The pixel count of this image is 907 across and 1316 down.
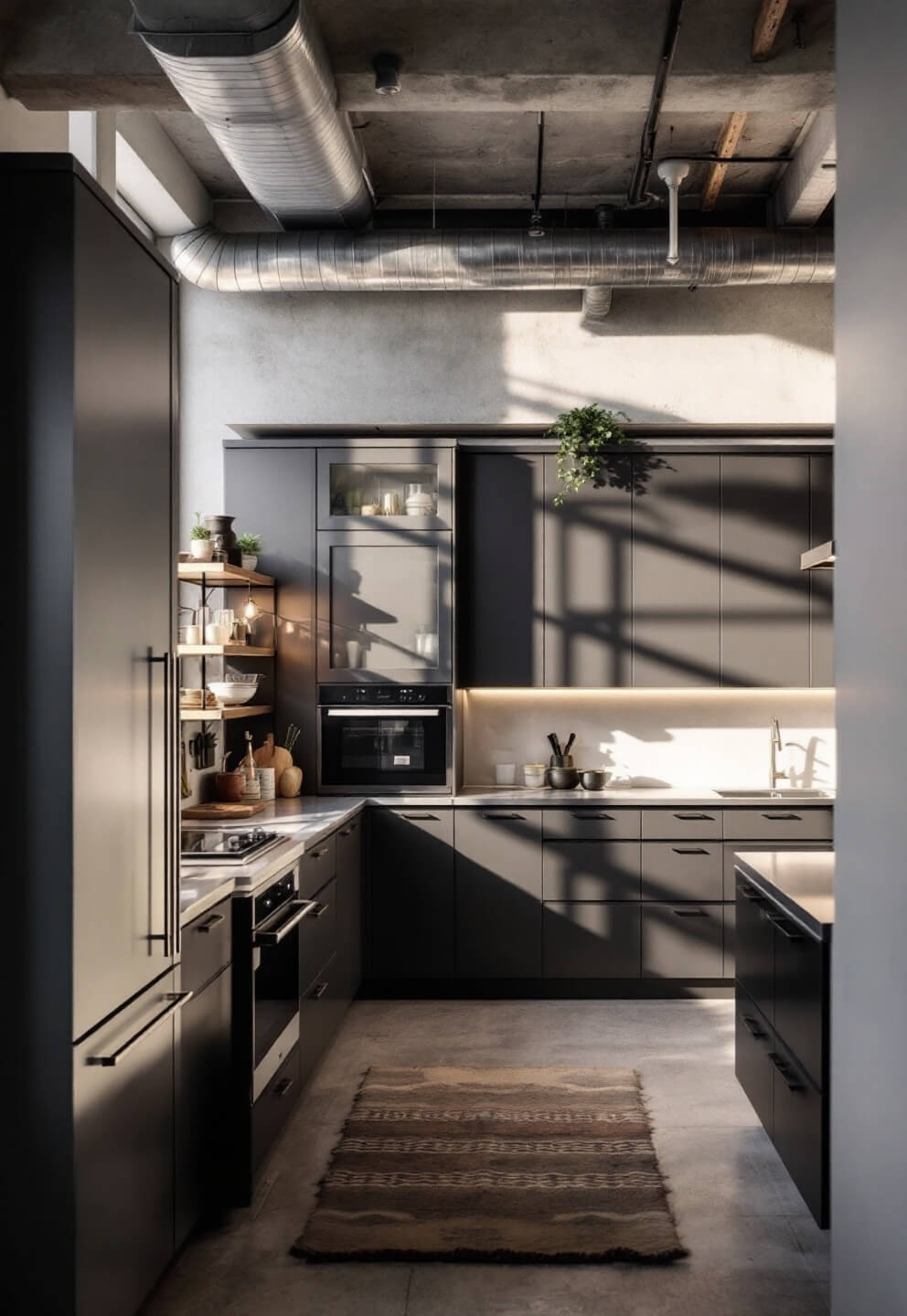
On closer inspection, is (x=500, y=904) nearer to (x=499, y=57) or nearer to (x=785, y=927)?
(x=785, y=927)

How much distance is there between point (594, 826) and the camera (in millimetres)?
5215

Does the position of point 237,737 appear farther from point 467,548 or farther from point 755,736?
point 755,736

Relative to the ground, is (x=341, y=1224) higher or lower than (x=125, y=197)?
lower

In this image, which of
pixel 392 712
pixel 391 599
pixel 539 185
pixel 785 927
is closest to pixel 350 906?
pixel 392 712

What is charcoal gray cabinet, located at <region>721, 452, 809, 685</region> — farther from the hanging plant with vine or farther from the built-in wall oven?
the built-in wall oven

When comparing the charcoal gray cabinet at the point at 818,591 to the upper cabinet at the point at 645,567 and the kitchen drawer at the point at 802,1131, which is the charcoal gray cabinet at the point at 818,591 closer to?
the upper cabinet at the point at 645,567

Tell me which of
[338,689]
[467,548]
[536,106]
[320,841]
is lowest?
[320,841]

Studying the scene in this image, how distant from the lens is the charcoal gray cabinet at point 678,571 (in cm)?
554

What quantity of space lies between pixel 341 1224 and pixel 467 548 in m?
3.30

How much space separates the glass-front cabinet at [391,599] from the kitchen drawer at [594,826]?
0.90 meters

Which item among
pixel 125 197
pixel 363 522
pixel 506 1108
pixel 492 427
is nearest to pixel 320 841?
pixel 506 1108

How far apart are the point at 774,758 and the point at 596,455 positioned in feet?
6.03

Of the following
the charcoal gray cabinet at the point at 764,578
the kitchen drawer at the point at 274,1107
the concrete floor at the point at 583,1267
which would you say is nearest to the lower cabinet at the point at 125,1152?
the concrete floor at the point at 583,1267

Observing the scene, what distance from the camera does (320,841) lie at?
165 inches
